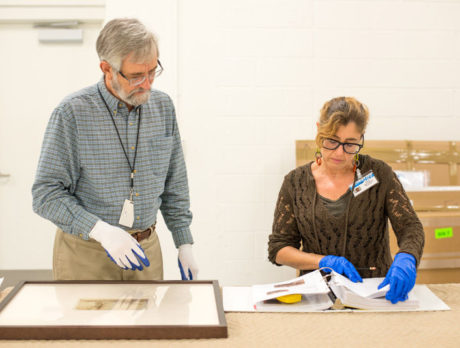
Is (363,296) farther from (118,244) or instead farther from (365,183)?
(118,244)

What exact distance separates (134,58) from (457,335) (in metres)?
1.12

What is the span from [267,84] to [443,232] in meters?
1.25

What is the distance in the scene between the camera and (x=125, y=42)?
1416mm

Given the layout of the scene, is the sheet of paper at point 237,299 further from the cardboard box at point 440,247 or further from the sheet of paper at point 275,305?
the cardboard box at point 440,247

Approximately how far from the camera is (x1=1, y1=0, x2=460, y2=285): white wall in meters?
2.80

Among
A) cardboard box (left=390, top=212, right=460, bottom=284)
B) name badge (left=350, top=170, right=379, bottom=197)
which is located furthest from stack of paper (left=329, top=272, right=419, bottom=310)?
cardboard box (left=390, top=212, right=460, bottom=284)

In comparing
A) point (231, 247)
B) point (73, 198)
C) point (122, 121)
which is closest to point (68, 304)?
point (73, 198)

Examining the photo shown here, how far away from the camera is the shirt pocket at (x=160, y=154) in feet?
5.33

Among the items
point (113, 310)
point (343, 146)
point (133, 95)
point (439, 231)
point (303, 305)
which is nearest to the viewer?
point (113, 310)

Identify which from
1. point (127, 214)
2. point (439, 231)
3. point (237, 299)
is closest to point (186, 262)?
point (127, 214)

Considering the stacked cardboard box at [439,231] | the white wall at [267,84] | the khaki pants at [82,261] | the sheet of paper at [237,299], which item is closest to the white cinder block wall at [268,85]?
the white wall at [267,84]

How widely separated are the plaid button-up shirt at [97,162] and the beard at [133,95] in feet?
0.14

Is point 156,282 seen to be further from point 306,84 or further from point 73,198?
point 306,84

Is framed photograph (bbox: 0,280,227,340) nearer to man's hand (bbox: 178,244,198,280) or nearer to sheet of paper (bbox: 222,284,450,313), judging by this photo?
sheet of paper (bbox: 222,284,450,313)
